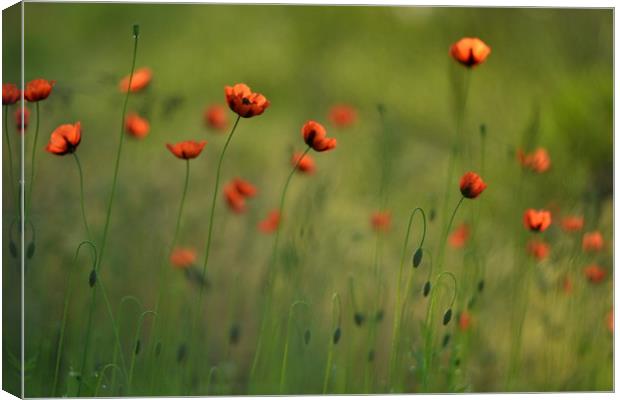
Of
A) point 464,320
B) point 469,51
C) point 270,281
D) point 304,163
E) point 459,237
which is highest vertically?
point 469,51

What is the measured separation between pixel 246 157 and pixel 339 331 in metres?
0.65

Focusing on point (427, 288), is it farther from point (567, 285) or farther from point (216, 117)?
point (216, 117)

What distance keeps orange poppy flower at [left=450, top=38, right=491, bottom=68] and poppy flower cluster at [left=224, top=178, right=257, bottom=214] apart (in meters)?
0.80

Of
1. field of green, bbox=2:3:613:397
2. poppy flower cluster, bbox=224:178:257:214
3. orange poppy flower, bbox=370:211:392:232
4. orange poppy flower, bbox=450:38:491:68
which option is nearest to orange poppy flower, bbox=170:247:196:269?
field of green, bbox=2:3:613:397

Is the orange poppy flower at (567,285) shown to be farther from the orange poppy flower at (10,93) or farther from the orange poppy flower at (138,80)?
the orange poppy flower at (10,93)

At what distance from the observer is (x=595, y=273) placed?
5.04m

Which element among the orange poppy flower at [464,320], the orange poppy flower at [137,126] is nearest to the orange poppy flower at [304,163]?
the orange poppy flower at [137,126]

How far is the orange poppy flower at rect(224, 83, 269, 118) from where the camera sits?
4.64 metres

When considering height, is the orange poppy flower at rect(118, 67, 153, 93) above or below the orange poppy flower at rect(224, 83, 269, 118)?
above

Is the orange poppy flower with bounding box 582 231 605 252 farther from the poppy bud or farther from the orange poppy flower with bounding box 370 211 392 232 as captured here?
the orange poppy flower with bounding box 370 211 392 232

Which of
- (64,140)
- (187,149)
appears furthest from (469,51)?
(64,140)

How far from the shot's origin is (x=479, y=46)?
191 inches

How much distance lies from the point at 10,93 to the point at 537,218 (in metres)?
1.77

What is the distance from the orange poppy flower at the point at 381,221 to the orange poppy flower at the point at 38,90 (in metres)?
1.12
